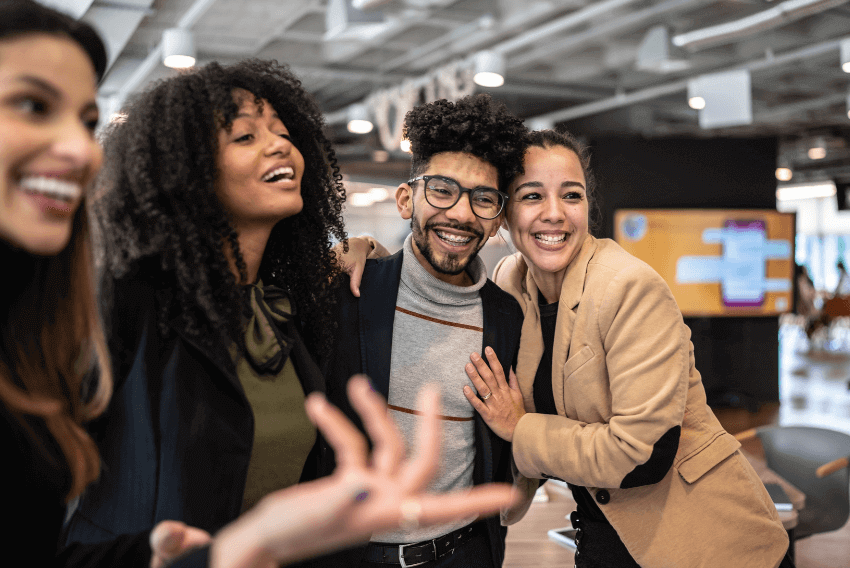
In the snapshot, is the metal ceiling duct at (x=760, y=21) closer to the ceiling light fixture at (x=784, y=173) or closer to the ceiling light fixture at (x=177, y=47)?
the ceiling light fixture at (x=177, y=47)

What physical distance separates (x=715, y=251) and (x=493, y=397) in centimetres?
662

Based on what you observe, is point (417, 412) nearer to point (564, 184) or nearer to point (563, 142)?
point (564, 184)

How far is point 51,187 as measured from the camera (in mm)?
694

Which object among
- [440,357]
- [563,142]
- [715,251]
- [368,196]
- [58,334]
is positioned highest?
[368,196]

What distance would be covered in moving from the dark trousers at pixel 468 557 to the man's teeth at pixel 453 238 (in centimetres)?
77

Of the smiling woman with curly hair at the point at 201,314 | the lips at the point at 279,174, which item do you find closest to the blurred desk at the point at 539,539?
the smiling woman with curly hair at the point at 201,314

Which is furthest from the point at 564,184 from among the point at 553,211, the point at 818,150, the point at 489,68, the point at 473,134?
the point at 818,150

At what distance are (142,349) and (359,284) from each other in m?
0.68

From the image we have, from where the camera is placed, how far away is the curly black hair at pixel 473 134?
1.68 meters

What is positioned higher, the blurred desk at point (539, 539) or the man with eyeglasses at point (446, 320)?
the man with eyeglasses at point (446, 320)

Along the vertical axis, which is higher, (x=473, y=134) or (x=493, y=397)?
(x=473, y=134)

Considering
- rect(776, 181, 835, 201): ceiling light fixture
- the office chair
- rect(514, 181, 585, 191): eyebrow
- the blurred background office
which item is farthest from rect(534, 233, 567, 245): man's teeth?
rect(776, 181, 835, 201): ceiling light fixture

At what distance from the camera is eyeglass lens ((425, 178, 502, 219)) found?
1.65 metres

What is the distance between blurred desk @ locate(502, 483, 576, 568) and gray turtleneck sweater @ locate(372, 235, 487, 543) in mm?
539
